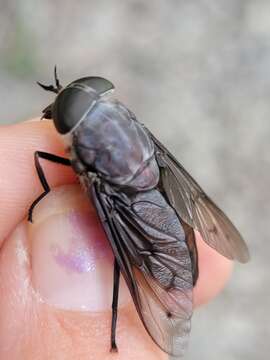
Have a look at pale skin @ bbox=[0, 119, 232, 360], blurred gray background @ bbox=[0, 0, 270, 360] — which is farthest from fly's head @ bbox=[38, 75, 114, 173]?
blurred gray background @ bbox=[0, 0, 270, 360]

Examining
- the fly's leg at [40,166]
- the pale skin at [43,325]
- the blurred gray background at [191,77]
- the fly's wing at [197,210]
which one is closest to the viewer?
the pale skin at [43,325]

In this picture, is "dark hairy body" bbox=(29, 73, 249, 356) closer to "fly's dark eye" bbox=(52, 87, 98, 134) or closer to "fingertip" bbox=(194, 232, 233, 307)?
"fly's dark eye" bbox=(52, 87, 98, 134)

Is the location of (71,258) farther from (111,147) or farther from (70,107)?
(70,107)

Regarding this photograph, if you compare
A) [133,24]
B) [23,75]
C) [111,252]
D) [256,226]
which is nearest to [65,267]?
[111,252]

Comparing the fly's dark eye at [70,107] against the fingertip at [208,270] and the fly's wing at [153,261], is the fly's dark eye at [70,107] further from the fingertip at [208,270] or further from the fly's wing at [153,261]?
the fingertip at [208,270]

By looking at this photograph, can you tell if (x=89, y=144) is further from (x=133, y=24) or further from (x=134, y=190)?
(x=133, y=24)

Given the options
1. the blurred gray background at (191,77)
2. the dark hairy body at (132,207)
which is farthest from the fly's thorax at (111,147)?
the blurred gray background at (191,77)
